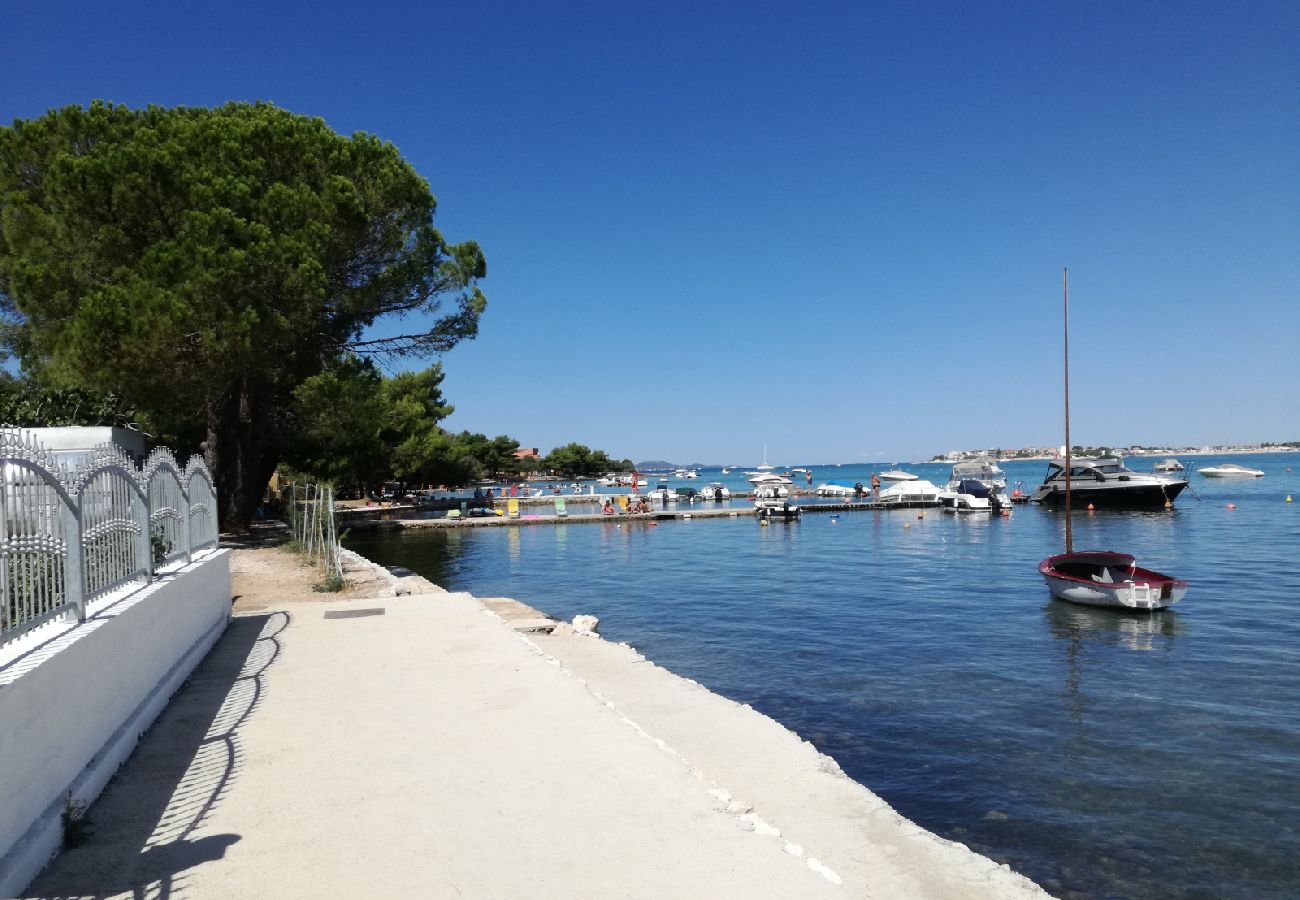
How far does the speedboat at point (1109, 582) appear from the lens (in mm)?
18406

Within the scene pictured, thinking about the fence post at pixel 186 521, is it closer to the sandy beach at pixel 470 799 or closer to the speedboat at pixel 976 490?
the sandy beach at pixel 470 799

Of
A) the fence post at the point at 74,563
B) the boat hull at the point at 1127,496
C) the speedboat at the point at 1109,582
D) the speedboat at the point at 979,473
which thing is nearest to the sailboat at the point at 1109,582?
the speedboat at the point at 1109,582

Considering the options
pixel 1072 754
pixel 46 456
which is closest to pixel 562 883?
pixel 46 456

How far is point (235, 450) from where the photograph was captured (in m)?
25.8

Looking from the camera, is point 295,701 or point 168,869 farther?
point 295,701

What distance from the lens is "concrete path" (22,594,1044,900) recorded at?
12.8 ft

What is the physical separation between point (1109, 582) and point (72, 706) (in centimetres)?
1993

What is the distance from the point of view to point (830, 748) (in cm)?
950

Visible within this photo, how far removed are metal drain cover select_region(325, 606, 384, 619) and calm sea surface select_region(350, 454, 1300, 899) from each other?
15.6 feet

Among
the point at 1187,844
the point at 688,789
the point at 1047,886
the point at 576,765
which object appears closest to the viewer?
the point at 688,789

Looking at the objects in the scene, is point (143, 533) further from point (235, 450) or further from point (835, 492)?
point (835, 492)

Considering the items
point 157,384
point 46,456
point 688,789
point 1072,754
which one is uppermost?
point 157,384

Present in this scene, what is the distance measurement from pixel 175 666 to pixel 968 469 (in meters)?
67.4

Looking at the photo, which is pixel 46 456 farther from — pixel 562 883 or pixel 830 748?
pixel 830 748
